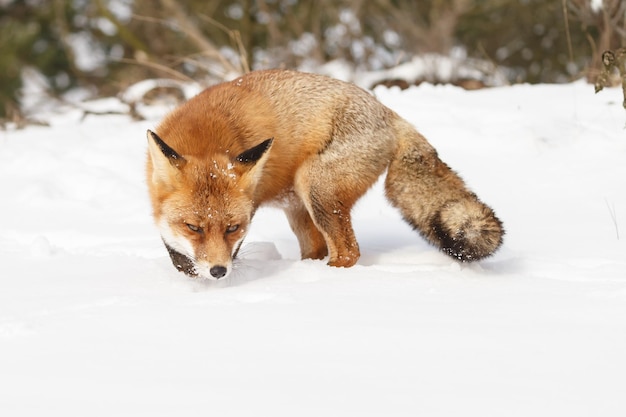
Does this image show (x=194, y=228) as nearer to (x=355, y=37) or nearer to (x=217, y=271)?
(x=217, y=271)

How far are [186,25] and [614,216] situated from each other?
849 cm

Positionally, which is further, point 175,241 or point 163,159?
point 175,241

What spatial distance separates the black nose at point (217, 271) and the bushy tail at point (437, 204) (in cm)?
139

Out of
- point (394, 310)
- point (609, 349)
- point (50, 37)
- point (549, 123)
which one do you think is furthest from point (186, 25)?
point (50, 37)

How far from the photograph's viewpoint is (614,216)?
17.9 feet

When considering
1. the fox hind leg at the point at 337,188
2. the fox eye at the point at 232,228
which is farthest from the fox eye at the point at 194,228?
the fox hind leg at the point at 337,188

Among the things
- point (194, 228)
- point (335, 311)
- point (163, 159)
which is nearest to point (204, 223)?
point (194, 228)

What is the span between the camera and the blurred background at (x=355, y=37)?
36.3 ft

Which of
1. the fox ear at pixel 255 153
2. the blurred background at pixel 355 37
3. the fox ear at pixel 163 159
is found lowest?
the fox ear at pixel 163 159

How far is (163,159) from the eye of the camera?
4242 millimetres

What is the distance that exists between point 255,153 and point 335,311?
1.35 meters

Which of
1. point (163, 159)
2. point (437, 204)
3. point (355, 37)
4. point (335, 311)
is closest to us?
point (335, 311)

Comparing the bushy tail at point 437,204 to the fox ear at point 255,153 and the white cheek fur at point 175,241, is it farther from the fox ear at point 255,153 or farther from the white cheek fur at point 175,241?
the white cheek fur at point 175,241

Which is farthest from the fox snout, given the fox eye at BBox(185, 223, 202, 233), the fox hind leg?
the fox hind leg
